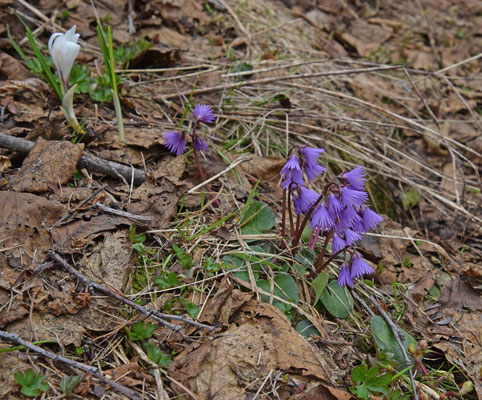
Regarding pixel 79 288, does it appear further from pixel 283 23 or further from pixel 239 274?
pixel 283 23

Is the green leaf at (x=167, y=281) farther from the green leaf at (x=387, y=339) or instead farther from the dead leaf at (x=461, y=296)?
the dead leaf at (x=461, y=296)

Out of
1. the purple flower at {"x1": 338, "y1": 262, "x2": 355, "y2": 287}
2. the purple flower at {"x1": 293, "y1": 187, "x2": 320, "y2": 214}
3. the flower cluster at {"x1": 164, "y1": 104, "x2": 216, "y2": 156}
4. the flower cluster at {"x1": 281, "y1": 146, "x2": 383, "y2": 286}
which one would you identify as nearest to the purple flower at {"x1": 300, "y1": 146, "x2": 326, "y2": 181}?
the flower cluster at {"x1": 281, "y1": 146, "x2": 383, "y2": 286}

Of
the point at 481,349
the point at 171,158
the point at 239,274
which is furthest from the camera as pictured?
the point at 171,158

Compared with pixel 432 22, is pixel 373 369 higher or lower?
lower

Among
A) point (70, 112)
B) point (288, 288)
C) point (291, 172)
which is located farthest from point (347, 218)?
point (70, 112)

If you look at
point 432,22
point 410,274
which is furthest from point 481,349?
point 432,22
